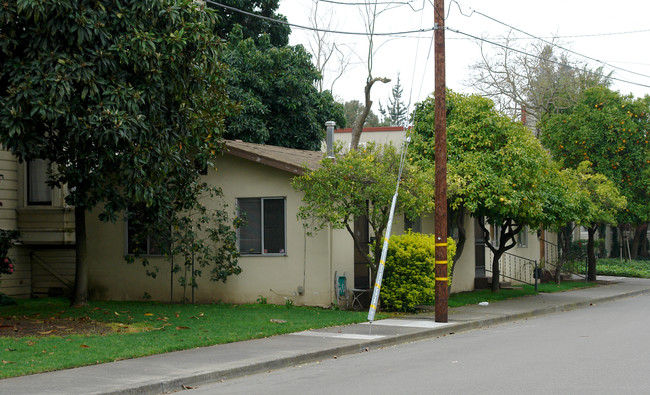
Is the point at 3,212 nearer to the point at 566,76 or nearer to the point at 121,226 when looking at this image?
the point at 121,226

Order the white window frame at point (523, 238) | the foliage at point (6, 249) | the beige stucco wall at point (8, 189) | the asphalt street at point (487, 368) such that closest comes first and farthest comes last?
the asphalt street at point (487, 368) < the foliage at point (6, 249) < the beige stucco wall at point (8, 189) < the white window frame at point (523, 238)

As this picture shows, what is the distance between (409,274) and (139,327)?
250 inches

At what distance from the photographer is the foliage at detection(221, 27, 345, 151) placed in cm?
2914

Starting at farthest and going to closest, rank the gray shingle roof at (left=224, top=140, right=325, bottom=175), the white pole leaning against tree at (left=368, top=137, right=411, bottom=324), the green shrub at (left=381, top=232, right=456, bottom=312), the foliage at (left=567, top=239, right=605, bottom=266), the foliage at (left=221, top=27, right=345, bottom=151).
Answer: the foliage at (left=567, top=239, right=605, bottom=266) → the foliage at (left=221, top=27, right=345, bottom=151) → the gray shingle roof at (left=224, top=140, right=325, bottom=175) → the green shrub at (left=381, top=232, right=456, bottom=312) → the white pole leaning against tree at (left=368, top=137, right=411, bottom=324)

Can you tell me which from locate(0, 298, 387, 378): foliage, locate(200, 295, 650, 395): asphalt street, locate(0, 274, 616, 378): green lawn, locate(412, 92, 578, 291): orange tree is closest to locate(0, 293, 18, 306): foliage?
locate(0, 274, 616, 378): green lawn

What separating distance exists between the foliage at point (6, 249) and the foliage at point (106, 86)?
3.63m

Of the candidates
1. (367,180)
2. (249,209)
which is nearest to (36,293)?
(249,209)

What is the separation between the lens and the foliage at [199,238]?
17.9 meters

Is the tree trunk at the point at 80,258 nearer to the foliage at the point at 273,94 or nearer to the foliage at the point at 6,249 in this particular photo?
the foliage at the point at 6,249

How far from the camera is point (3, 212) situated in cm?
1920

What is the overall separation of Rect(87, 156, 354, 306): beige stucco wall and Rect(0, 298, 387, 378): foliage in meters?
0.51

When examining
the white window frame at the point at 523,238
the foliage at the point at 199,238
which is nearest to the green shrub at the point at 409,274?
the foliage at the point at 199,238

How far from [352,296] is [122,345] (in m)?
7.24

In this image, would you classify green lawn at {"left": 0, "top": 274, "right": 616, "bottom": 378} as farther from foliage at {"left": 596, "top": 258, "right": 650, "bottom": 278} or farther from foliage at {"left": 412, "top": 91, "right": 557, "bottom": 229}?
foliage at {"left": 596, "top": 258, "right": 650, "bottom": 278}
